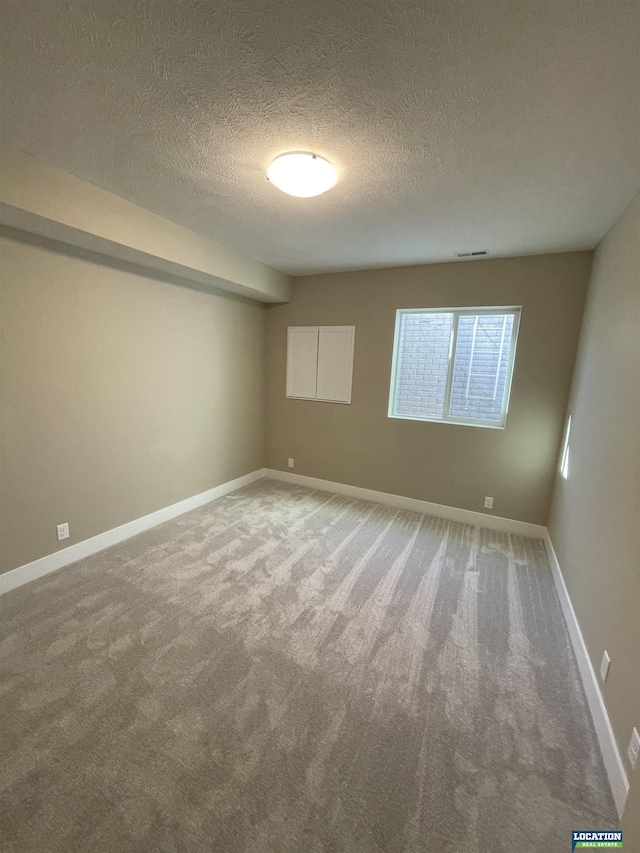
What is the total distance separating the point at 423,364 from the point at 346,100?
8.78 ft

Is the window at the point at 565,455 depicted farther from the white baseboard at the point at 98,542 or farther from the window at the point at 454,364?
the white baseboard at the point at 98,542

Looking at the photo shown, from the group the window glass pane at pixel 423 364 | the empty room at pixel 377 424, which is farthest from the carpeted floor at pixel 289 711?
the window glass pane at pixel 423 364

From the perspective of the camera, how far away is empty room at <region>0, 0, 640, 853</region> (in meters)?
1.13

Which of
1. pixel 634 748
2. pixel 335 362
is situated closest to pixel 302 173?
pixel 335 362

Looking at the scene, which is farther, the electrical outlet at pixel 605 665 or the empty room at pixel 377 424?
the electrical outlet at pixel 605 665

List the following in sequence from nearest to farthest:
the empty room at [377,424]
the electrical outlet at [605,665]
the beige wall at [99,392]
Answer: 1. the empty room at [377,424]
2. the electrical outlet at [605,665]
3. the beige wall at [99,392]

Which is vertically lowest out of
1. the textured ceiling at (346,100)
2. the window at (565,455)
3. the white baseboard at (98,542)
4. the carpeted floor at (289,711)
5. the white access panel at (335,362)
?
the carpeted floor at (289,711)

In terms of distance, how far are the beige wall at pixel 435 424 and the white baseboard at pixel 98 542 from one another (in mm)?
1294

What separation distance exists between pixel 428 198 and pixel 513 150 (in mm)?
555

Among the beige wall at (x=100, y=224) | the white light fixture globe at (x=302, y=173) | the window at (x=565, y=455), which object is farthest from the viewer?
the window at (x=565, y=455)

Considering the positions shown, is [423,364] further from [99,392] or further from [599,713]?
[99,392]

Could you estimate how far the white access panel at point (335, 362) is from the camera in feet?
13.1

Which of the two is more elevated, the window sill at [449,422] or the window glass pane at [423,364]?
the window glass pane at [423,364]

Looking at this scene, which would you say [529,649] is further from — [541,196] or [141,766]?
[541,196]
